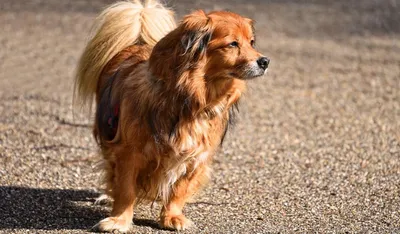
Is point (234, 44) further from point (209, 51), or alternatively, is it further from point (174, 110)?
point (174, 110)

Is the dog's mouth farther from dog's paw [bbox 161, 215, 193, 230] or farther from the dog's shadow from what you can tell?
the dog's shadow

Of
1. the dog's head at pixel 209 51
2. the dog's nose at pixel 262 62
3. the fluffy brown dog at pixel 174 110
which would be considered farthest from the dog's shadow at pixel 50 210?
the dog's nose at pixel 262 62

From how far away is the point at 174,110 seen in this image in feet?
17.3

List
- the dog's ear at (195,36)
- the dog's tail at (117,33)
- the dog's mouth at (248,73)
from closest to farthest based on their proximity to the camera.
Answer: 1. the dog's ear at (195,36)
2. the dog's mouth at (248,73)
3. the dog's tail at (117,33)

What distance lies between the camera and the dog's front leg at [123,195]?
5371 millimetres

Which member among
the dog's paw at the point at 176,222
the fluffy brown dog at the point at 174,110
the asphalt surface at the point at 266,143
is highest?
the fluffy brown dog at the point at 174,110

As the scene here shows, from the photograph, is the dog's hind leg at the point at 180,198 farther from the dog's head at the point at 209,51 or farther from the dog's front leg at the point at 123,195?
the dog's head at the point at 209,51

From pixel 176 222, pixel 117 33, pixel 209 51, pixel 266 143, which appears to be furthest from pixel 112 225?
pixel 266 143

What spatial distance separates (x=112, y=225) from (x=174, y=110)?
2.81 feet

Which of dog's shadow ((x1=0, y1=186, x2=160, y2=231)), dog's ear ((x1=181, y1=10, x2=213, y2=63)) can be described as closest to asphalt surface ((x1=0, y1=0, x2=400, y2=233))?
dog's shadow ((x1=0, y1=186, x2=160, y2=231))

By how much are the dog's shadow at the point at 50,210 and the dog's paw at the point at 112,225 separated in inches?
4.4

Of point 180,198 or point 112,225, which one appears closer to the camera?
point 112,225

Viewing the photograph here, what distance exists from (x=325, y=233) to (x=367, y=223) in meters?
0.43

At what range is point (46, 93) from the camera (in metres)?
9.95
